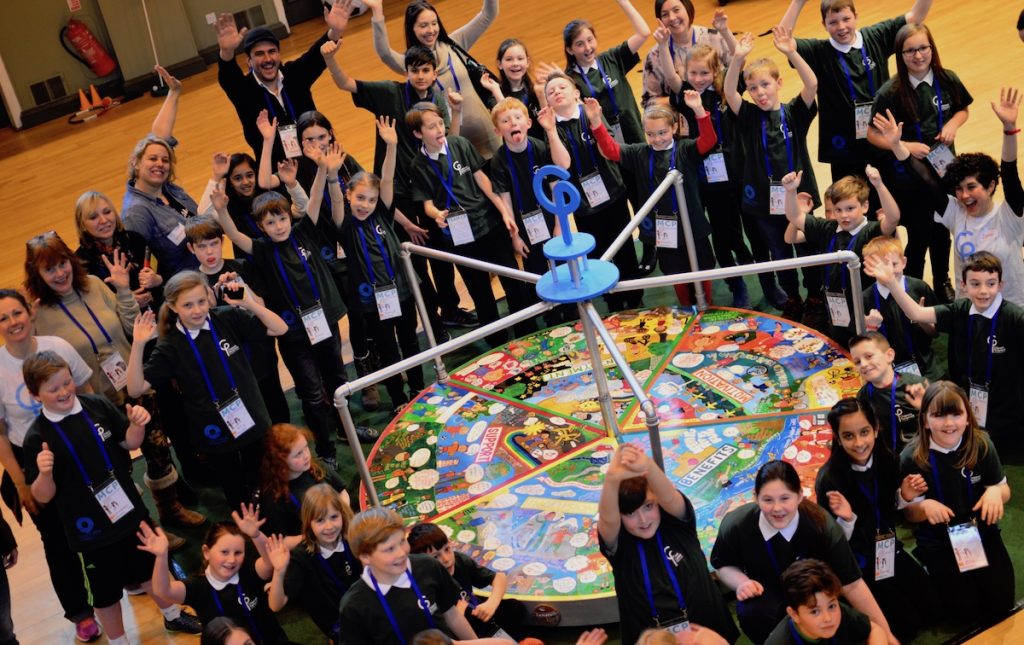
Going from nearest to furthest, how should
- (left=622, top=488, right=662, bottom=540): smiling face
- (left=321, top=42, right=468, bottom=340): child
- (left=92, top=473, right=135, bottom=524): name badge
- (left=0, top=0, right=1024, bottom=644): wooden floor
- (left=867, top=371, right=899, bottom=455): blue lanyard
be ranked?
1. (left=622, top=488, right=662, bottom=540): smiling face
2. (left=867, top=371, right=899, bottom=455): blue lanyard
3. (left=92, top=473, right=135, bottom=524): name badge
4. (left=321, top=42, right=468, bottom=340): child
5. (left=0, top=0, right=1024, bottom=644): wooden floor

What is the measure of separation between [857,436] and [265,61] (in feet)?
13.8

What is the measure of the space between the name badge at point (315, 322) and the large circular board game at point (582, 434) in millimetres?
581

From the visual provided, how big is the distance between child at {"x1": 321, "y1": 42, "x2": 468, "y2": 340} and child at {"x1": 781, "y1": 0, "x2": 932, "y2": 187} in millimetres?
2014

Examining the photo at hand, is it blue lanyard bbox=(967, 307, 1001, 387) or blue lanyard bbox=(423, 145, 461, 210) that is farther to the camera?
blue lanyard bbox=(423, 145, 461, 210)

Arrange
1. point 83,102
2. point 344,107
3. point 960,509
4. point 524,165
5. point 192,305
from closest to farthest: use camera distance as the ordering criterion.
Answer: point 960,509, point 192,305, point 524,165, point 344,107, point 83,102

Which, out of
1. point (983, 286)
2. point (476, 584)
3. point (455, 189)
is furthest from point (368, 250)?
point (983, 286)

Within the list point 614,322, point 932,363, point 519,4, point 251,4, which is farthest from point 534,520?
point 251,4

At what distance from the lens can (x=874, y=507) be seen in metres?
4.51

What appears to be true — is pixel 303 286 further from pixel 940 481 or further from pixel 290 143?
pixel 940 481

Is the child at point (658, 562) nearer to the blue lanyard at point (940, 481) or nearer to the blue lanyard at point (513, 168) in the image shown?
the blue lanyard at point (940, 481)

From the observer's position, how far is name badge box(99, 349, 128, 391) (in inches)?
228

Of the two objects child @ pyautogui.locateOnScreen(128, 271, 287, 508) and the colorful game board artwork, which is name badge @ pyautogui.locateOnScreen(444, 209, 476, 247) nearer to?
the colorful game board artwork

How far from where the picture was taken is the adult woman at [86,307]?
5664 mm

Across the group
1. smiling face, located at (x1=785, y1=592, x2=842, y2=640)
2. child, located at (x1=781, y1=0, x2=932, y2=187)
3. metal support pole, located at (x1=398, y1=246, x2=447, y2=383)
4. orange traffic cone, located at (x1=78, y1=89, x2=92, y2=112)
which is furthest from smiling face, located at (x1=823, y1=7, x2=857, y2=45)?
orange traffic cone, located at (x1=78, y1=89, x2=92, y2=112)
